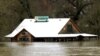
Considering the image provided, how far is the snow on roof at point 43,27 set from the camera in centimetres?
7047

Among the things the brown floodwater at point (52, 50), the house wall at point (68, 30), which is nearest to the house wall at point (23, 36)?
the house wall at point (68, 30)

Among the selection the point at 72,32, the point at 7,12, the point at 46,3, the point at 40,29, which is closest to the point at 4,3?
the point at 7,12

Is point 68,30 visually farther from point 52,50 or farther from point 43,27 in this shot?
point 52,50

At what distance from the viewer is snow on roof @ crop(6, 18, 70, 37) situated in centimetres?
7047

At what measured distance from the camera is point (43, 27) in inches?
2862

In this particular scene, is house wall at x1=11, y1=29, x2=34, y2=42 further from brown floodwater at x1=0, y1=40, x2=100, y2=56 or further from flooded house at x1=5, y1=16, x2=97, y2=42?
brown floodwater at x1=0, y1=40, x2=100, y2=56

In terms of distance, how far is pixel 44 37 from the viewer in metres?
69.6

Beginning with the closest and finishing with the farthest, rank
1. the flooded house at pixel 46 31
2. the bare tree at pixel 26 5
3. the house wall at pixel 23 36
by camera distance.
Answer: the flooded house at pixel 46 31 → the house wall at pixel 23 36 → the bare tree at pixel 26 5

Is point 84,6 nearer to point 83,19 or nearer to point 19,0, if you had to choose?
point 83,19

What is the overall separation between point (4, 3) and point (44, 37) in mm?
10420

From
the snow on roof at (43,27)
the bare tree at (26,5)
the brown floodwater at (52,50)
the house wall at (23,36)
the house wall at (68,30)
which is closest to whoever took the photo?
the brown floodwater at (52,50)

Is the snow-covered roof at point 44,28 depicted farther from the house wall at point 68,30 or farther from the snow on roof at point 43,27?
the house wall at point 68,30

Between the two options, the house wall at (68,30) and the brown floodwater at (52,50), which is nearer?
the brown floodwater at (52,50)

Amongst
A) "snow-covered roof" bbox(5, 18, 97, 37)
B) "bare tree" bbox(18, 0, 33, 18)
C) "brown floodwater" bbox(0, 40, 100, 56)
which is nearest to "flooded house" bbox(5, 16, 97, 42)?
"snow-covered roof" bbox(5, 18, 97, 37)
